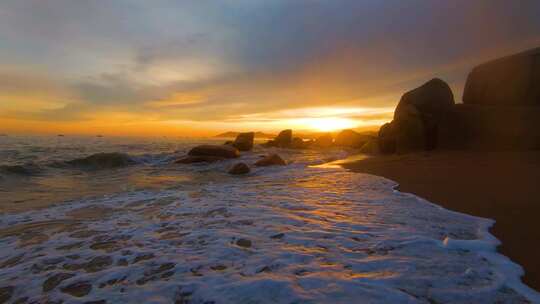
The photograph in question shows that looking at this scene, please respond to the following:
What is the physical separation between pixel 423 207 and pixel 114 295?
Result: 474cm

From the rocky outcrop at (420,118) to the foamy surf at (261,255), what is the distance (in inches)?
391

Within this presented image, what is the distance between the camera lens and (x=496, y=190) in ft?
18.1

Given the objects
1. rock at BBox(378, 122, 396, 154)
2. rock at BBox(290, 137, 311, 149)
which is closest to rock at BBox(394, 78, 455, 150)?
rock at BBox(378, 122, 396, 154)

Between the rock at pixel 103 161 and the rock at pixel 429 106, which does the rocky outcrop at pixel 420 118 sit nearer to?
the rock at pixel 429 106

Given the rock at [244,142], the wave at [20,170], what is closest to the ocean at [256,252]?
the wave at [20,170]

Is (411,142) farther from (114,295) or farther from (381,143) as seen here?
(114,295)

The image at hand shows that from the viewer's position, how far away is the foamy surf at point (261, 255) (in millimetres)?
2346

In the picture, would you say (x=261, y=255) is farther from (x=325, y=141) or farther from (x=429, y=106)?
(x=325, y=141)

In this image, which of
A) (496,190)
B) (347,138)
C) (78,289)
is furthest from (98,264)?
(347,138)

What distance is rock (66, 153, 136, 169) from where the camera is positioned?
13.4 m

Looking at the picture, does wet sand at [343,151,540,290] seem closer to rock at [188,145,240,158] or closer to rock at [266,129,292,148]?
rock at [188,145,240,158]

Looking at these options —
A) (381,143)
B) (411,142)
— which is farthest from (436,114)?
(381,143)

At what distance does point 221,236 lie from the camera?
148 inches

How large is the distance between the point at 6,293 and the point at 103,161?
529 inches
